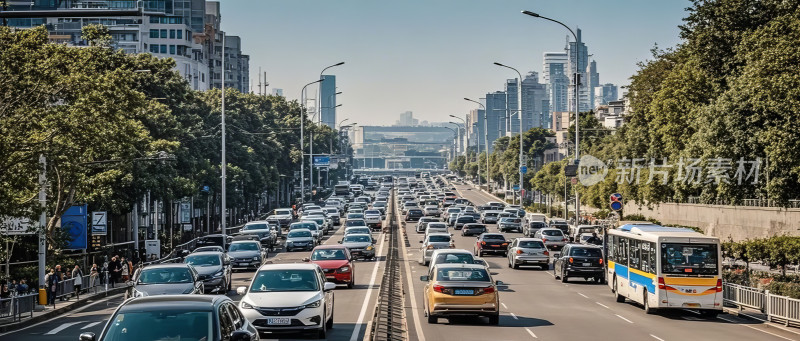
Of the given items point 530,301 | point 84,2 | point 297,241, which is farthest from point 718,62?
point 84,2

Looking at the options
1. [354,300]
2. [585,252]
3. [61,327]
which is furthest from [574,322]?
[585,252]

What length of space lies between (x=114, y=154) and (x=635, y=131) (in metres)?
41.9

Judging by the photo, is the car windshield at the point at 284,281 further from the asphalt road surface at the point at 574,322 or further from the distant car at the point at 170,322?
the distant car at the point at 170,322

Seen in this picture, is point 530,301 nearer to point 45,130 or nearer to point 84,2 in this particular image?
point 45,130

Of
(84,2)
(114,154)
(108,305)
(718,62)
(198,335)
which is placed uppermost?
(84,2)

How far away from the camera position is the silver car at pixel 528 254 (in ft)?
167

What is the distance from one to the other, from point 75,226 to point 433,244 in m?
16.3

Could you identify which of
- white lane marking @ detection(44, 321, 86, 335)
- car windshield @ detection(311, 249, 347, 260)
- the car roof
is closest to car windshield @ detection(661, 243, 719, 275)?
car windshield @ detection(311, 249, 347, 260)

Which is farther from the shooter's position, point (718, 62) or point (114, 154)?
point (718, 62)

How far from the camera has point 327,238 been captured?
77.4m

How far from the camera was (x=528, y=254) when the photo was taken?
2007 inches

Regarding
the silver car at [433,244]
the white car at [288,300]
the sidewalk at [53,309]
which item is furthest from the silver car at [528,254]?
the white car at [288,300]

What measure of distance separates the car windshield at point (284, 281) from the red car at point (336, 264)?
1414cm

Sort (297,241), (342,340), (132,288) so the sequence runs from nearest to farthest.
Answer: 1. (342,340)
2. (132,288)
3. (297,241)
